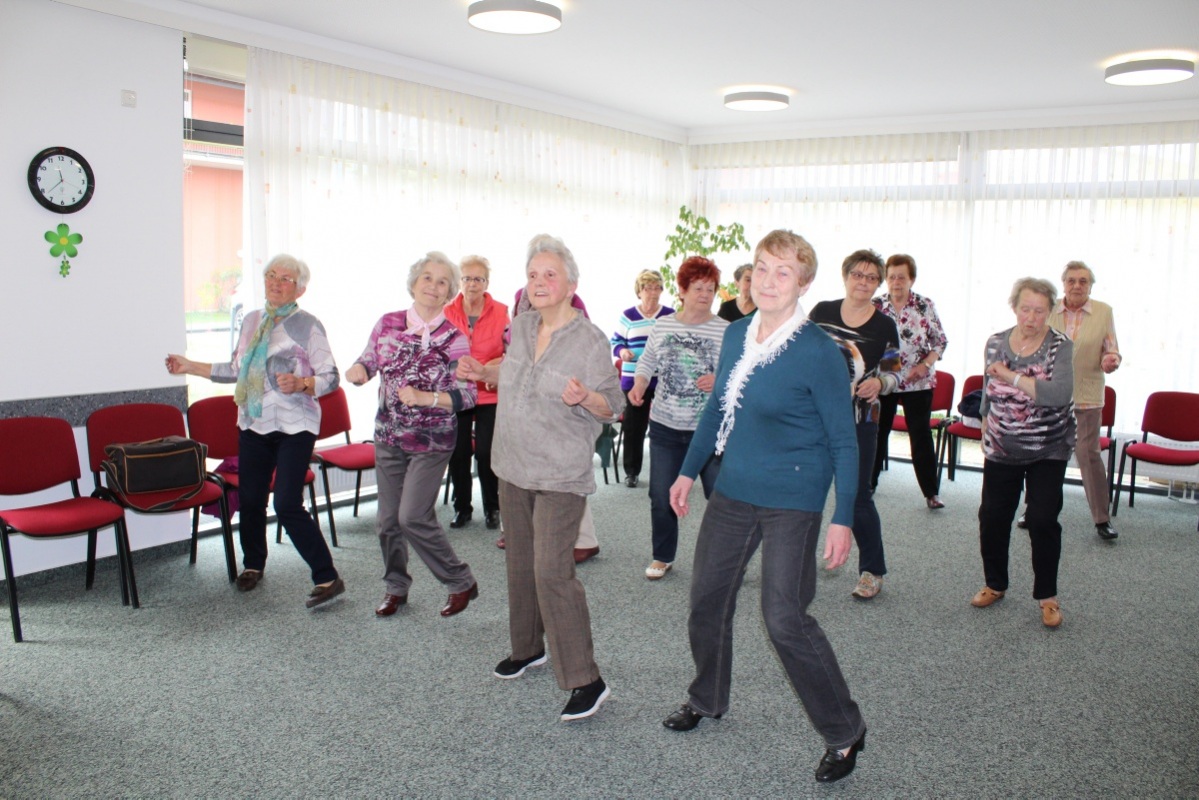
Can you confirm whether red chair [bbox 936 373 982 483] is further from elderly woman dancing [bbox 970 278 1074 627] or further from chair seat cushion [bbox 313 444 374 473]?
chair seat cushion [bbox 313 444 374 473]

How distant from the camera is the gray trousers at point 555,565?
10.2 feet

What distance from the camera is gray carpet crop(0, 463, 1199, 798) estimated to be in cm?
288

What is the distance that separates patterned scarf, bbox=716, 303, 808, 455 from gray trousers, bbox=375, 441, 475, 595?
58.4 inches

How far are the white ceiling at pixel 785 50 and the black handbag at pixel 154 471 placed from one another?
2277 millimetres

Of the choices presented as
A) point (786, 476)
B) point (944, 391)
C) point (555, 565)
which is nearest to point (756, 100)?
point (944, 391)

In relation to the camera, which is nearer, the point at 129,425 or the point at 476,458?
the point at 129,425

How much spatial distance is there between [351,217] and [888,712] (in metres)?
4.57

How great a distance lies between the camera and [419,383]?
12.8 ft

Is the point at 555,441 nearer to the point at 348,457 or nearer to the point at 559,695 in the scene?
the point at 559,695

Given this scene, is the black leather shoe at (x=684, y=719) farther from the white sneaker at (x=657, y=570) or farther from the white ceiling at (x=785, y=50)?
the white ceiling at (x=785, y=50)

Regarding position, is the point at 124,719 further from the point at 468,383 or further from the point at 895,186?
the point at 895,186

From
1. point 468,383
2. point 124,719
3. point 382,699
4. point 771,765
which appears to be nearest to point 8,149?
point 468,383

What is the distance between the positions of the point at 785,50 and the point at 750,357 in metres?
3.93

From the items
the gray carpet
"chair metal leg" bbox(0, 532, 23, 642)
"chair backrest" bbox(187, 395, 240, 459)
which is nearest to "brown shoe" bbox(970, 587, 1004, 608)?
the gray carpet
